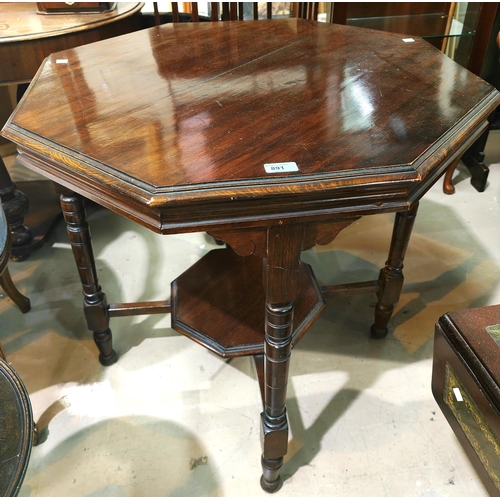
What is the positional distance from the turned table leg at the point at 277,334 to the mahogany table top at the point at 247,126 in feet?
0.21

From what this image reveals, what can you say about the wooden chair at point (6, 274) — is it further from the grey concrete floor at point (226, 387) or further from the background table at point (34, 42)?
the background table at point (34, 42)

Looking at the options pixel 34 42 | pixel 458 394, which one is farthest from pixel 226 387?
pixel 34 42

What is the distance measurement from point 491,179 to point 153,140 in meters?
1.84

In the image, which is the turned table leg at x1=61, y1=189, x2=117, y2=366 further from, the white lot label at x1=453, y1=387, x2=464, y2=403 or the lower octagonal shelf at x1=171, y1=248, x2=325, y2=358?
the white lot label at x1=453, y1=387, x2=464, y2=403

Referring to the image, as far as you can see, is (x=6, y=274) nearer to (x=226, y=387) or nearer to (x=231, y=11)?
(x=226, y=387)

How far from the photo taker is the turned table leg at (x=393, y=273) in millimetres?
1292

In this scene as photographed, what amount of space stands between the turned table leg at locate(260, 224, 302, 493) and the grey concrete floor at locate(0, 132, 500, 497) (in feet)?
0.43

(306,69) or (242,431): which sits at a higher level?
(306,69)

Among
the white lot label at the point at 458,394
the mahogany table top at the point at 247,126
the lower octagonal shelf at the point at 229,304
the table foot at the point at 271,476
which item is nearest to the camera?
the mahogany table top at the point at 247,126

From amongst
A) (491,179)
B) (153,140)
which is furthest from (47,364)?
(491,179)

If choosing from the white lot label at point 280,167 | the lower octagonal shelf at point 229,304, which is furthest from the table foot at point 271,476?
the white lot label at point 280,167

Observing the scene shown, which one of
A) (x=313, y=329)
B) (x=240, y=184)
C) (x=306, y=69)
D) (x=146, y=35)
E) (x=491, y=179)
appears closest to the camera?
(x=240, y=184)

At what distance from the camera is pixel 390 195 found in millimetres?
799

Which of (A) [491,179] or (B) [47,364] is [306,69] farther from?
(A) [491,179]
